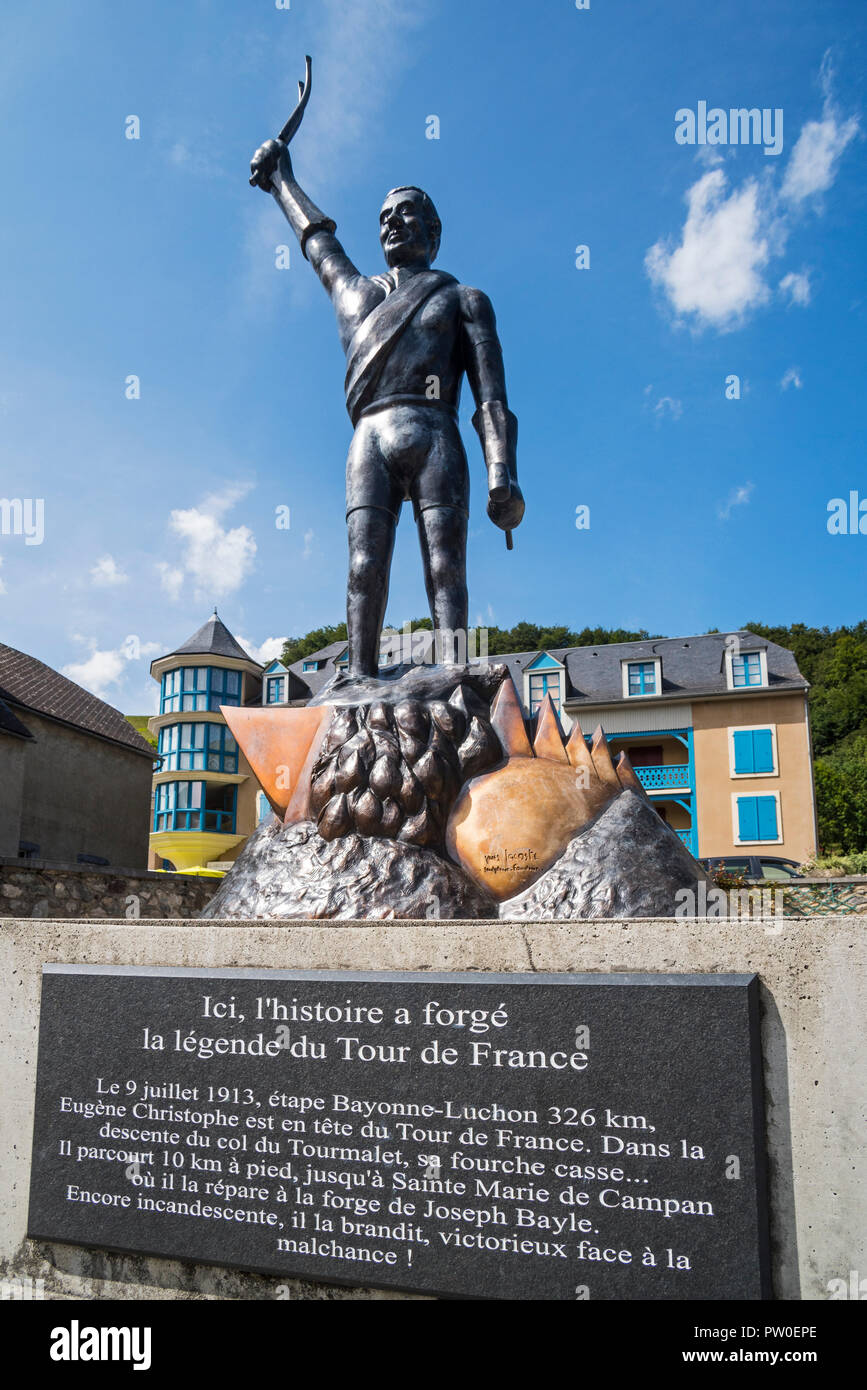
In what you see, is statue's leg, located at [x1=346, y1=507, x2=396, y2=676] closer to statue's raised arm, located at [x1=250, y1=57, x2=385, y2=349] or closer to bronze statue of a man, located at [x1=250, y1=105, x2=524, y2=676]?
bronze statue of a man, located at [x1=250, y1=105, x2=524, y2=676]

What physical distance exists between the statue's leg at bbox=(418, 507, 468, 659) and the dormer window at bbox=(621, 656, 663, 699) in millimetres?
22597

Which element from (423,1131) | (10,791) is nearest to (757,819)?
(10,791)

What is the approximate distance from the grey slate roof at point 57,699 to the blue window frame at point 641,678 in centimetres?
1292

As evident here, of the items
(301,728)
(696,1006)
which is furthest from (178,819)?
(696,1006)

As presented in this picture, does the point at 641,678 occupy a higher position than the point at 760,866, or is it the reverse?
the point at 641,678

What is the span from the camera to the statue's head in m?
4.79

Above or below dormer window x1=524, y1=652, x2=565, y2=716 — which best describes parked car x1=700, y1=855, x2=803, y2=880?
below

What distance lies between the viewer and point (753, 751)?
24859 millimetres

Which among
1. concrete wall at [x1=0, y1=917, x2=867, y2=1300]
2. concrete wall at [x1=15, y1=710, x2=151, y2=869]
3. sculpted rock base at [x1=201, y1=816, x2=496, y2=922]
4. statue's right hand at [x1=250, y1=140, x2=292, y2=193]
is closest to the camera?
concrete wall at [x1=0, y1=917, x2=867, y2=1300]

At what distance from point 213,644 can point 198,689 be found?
163cm

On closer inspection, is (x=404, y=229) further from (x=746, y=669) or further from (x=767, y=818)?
(x=746, y=669)

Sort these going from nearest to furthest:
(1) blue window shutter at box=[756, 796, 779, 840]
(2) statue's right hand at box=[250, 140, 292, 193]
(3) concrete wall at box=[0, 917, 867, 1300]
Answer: (3) concrete wall at box=[0, 917, 867, 1300]
(2) statue's right hand at box=[250, 140, 292, 193]
(1) blue window shutter at box=[756, 796, 779, 840]

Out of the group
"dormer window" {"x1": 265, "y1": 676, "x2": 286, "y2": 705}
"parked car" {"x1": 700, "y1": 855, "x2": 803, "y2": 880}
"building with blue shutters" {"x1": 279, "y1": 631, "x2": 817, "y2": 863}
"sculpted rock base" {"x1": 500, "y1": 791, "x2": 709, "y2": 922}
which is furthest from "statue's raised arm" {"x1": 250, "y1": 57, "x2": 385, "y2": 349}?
"dormer window" {"x1": 265, "y1": 676, "x2": 286, "y2": 705}
